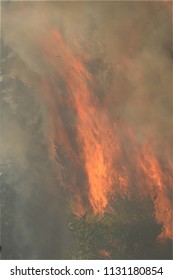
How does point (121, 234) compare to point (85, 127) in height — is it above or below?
below

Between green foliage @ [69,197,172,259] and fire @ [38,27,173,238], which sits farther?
fire @ [38,27,173,238]

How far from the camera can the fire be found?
259 inches

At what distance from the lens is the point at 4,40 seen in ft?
22.4

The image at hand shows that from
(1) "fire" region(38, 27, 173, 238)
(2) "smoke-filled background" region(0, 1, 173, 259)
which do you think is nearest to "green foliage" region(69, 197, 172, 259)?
(2) "smoke-filled background" region(0, 1, 173, 259)

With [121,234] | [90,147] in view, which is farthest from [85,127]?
[121,234]

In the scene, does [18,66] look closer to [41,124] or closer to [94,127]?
[41,124]

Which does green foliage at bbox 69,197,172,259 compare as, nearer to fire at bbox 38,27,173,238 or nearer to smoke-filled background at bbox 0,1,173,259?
smoke-filled background at bbox 0,1,173,259

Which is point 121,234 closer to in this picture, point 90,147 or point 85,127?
point 90,147

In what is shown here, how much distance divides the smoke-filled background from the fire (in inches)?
0.6

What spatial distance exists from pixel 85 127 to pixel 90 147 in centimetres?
33

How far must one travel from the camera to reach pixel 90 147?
6719 mm

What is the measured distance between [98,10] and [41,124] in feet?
6.73

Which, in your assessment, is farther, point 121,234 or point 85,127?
point 85,127
